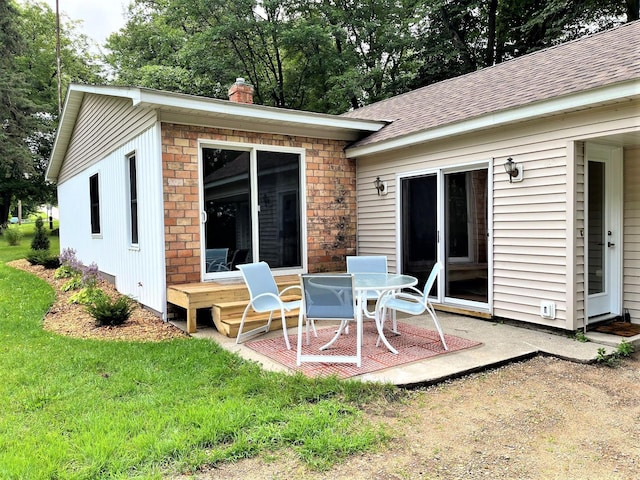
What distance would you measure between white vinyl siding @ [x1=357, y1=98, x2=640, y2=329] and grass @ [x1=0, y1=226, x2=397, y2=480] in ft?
8.38

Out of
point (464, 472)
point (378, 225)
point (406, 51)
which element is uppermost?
point (406, 51)

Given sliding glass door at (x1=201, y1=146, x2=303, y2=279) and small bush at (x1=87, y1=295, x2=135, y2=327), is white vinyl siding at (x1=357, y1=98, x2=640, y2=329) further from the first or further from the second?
small bush at (x1=87, y1=295, x2=135, y2=327)

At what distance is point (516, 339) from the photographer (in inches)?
178

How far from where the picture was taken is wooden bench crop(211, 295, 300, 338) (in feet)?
15.7

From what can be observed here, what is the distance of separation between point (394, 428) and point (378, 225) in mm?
4459

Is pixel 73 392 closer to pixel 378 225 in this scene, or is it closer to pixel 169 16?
pixel 378 225

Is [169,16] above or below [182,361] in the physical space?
above

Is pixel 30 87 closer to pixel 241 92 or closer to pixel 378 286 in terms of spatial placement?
pixel 241 92

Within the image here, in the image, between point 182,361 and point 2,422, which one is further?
point 182,361

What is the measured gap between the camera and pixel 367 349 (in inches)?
166

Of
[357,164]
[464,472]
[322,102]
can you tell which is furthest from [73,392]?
[322,102]

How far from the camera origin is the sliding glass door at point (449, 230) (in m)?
5.46

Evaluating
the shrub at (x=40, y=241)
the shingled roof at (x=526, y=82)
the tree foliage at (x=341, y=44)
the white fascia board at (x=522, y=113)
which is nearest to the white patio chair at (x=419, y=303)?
the white fascia board at (x=522, y=113)

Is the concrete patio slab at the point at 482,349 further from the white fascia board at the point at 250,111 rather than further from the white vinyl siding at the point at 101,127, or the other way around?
the white vinyl siding at the point at 101,127
